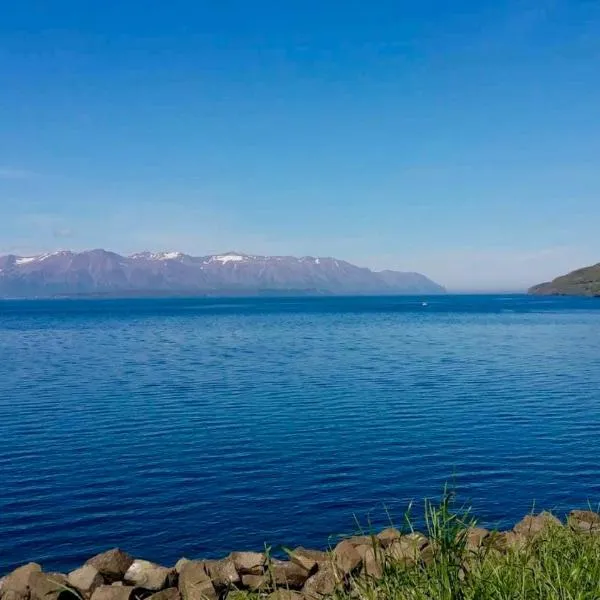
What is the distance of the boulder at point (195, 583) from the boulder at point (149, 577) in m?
0.27

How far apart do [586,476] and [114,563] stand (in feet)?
67.8

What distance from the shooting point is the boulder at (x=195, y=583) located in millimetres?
13477

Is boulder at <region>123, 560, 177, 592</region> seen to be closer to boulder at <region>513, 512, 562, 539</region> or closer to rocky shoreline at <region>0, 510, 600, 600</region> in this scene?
rocky shoreline at <region>0, 510, 600, 600</region>

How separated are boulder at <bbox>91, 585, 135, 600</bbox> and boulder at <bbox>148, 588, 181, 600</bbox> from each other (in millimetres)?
486

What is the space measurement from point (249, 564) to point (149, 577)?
7.35ft

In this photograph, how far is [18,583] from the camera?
46.6 feet

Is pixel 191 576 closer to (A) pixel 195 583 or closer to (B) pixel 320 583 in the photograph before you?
(A) pixel 195 583

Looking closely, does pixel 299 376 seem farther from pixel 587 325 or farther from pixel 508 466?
pixel 587 325

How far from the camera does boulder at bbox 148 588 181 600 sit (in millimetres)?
13741

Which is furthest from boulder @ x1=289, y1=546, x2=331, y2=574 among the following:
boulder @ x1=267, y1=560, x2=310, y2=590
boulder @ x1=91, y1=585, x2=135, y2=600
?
boulder @ x1=91, y1=585, x2=135, y2=600

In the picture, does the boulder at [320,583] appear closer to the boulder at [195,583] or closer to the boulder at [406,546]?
the boulder at [406,546]

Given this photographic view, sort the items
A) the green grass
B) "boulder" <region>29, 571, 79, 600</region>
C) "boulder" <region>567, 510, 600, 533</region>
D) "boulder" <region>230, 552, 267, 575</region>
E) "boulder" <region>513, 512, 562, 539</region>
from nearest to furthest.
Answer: the green grass
"boulder" <region>29, 571, 79, 600</region>
"boulder" <region>230, 552, 267, 575</region>
"boulder" <region>513, 512, 562, 539</region>
"boulder" <region>567, 510, 600, 533</region>

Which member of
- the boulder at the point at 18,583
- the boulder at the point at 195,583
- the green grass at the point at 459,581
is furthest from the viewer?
the boulder at the point at 18,583

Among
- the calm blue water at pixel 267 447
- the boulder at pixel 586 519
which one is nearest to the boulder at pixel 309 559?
the calm blue water at pixel 267 447
